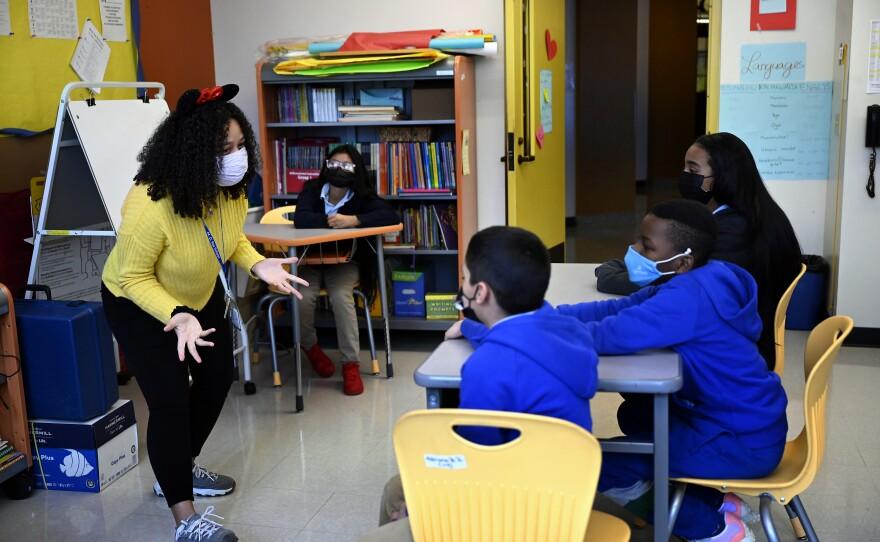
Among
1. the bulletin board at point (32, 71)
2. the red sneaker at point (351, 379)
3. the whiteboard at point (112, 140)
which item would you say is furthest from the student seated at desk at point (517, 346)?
the bulletin board at point (32, 71)

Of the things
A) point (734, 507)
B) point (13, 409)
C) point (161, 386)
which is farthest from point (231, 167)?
point (734, 507)

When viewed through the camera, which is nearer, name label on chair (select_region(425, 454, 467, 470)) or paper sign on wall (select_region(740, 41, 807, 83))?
name label on chair (select_region(425, 454, 467, 470))

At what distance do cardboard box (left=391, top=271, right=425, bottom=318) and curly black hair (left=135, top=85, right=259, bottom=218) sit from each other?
2520mm

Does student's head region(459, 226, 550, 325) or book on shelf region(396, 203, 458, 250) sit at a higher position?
student's head region(459, 226, 550, 325)

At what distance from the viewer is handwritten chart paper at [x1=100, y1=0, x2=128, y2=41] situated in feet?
15.0

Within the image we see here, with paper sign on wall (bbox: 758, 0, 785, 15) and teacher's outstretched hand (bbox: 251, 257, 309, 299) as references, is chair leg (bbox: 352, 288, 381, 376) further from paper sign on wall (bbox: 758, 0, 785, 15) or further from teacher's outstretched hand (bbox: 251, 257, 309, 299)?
paper sign on wall (bbox: 758, 0, 785, 15)

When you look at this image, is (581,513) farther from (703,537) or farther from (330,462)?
(330,462)

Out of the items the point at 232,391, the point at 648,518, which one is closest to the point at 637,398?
the point at 648,518

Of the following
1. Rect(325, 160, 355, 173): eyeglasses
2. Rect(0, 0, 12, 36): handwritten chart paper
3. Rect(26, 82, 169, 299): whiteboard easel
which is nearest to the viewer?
Rect(26, 82, 169, 299): whiteboard easel

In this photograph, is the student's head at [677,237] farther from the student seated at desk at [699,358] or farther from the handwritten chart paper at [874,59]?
the handwritten chart paper at [874,59]

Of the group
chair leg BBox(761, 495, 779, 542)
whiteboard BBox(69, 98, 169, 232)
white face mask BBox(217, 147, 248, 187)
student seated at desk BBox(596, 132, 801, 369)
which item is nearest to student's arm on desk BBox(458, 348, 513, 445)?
chair leg BBox(761, 495, 779, 542)

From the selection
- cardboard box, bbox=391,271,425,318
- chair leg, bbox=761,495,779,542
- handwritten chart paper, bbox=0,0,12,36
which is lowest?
cardboard box, bbox=391,271,425,318

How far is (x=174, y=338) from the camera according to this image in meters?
2.61

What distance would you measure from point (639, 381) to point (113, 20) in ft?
12.3
